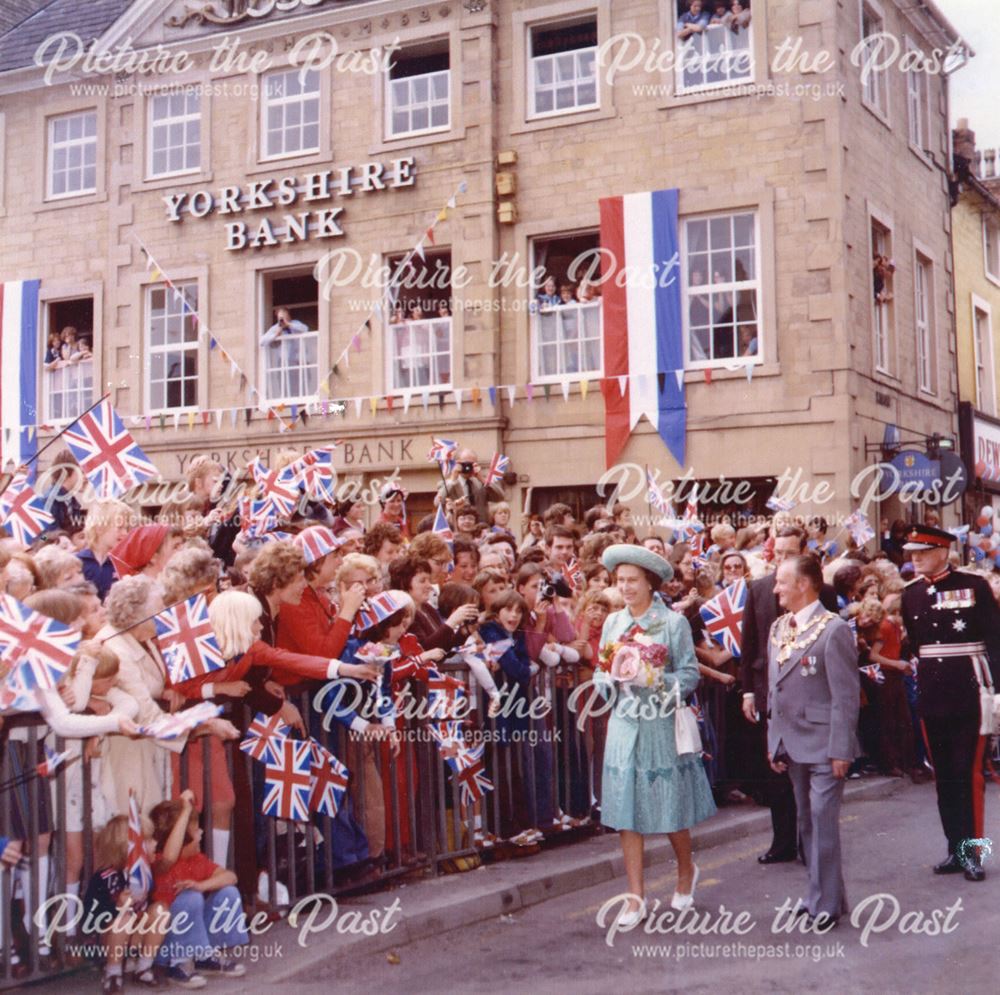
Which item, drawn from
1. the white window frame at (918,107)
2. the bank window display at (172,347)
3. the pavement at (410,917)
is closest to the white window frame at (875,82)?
the white window frame at (918,107)

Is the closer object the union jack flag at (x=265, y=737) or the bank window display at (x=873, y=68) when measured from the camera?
the union jack flag at (x=265, y=737)

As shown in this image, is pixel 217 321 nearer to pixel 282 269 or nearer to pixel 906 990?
pixel 282 269

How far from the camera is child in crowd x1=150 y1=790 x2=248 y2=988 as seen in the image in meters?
6.03

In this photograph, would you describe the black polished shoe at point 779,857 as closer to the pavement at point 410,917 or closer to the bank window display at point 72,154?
the pavement at point 410,917

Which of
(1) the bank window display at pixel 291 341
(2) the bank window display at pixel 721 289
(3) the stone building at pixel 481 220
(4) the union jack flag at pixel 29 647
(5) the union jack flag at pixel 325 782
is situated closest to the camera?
(4) the union jack flag at pixel 29 647

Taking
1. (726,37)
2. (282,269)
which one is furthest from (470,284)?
(726,37)

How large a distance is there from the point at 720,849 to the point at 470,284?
12.6 meters

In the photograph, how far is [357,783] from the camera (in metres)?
7.55

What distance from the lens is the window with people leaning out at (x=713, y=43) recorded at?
774 inches

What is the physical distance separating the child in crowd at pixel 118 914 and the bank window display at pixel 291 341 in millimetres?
16331

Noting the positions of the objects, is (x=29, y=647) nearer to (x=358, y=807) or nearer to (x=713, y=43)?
(x=358, y=807)

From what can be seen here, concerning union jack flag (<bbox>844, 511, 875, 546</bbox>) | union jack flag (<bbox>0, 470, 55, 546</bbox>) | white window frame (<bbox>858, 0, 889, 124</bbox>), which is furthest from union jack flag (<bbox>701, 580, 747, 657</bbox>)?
white window frame (<bbox>858, 0, 889, 124</bbox>)

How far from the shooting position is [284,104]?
888 inches

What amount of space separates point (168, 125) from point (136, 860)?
63.8ft
